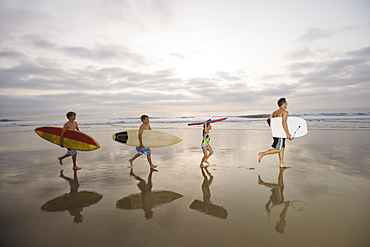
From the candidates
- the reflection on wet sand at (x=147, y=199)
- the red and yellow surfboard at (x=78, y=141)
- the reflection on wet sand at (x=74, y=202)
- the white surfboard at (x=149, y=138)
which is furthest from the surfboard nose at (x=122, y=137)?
the reflection on wet sand at (x=147, y=199)

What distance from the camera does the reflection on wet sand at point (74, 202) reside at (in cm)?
343

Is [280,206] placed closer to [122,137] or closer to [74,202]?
[74,202]

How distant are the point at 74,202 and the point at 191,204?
211 centimetres

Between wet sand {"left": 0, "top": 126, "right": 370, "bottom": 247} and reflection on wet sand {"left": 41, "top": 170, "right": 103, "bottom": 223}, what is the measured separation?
0.03 metres

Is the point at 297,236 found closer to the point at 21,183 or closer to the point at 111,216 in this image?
the point at 111,216

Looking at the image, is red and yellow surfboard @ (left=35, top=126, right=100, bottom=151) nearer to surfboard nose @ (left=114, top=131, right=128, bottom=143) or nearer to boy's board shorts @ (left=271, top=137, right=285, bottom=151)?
surfboard nose @ (left=114, top=131, right=128, bottom=143)

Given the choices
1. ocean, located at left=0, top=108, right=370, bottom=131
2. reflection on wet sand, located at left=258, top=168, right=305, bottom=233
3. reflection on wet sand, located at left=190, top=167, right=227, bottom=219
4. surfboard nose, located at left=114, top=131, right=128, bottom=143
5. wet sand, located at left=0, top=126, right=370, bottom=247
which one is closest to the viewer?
wet sand, located at left=0, top=126, right=370, bottom=247

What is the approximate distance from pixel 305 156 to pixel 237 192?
4.50m

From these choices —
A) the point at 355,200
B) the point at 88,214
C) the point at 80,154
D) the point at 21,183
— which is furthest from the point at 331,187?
the point at 80,154

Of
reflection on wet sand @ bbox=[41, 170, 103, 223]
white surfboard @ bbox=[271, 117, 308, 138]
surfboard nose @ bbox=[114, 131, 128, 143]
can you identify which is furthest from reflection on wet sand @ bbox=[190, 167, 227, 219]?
surfboard nose @ bbox=[114, 131, 128, 143]

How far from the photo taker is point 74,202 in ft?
12.4

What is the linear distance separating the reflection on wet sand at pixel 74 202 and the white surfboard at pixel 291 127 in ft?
16.5

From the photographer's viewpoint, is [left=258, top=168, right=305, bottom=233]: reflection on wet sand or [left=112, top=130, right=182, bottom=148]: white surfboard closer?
[left=258, top=168, right=305, bottom=233]: reflection on wet sand

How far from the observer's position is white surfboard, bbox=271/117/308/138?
6.25 metres
